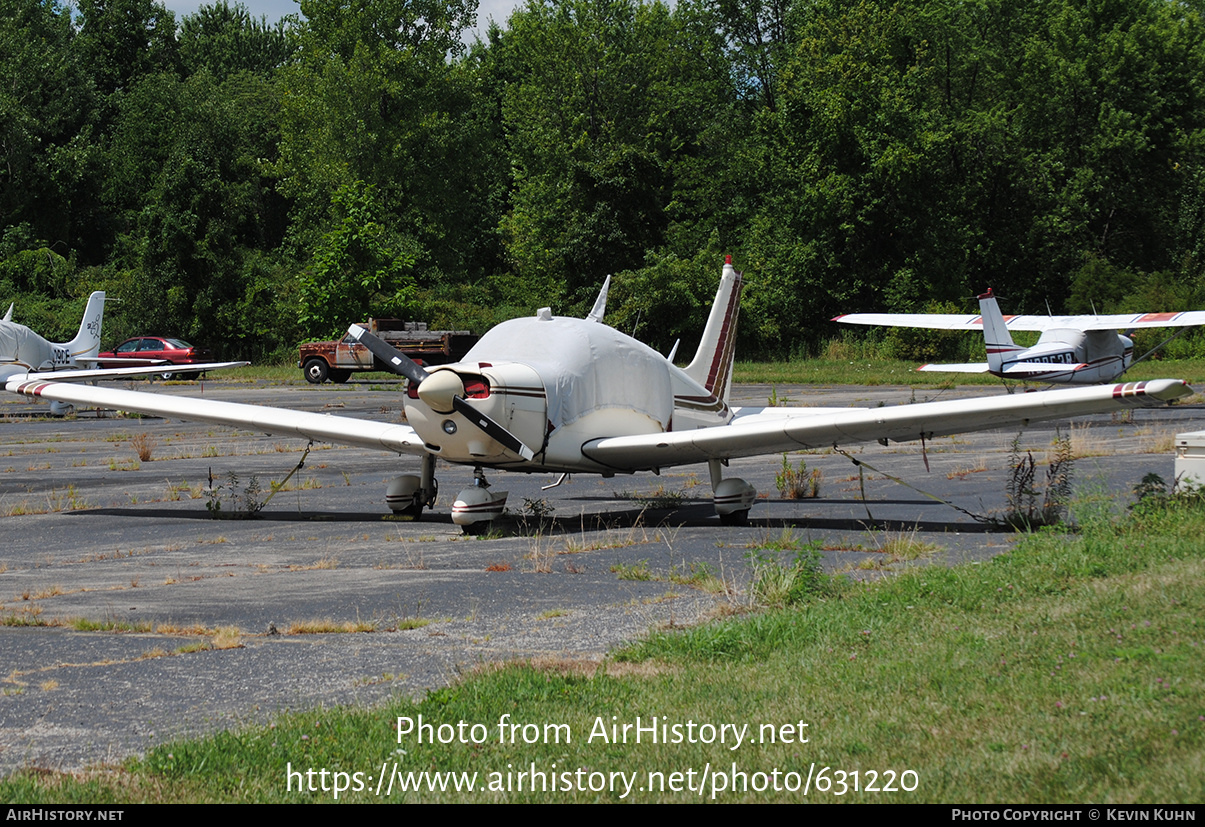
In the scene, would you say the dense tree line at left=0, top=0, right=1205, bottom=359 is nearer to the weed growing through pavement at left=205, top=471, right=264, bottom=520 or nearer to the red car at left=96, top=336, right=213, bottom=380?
the red car at left=96, top=336, right=213, bottom=380

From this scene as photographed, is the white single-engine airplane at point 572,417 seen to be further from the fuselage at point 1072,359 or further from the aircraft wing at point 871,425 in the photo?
the fuselage at point 1072,359

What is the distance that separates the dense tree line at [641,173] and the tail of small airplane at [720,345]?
1515 inches

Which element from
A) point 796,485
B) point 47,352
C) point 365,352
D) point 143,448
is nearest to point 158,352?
point 365,352

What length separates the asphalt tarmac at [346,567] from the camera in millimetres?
6836

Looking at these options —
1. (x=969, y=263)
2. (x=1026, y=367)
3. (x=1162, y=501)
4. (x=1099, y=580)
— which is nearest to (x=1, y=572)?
(x=1099, y=580)

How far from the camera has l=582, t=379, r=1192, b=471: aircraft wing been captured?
12.2 metres

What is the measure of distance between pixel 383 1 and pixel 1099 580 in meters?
76.5

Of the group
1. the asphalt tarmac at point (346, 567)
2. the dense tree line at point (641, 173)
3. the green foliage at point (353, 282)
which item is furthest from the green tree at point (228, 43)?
the asphalt tarmac at point (346, 567)

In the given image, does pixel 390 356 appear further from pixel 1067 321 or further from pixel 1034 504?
pixel 1067 321

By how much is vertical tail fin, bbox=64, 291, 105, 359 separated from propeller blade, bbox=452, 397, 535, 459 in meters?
34.3

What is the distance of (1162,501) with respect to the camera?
1192cm

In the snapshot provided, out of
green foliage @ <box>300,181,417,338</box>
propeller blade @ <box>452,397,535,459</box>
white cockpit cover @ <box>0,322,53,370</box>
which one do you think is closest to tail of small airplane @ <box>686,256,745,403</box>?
propeller blade @ <box>452,397,535,459</box>

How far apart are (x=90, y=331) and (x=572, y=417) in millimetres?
34794
